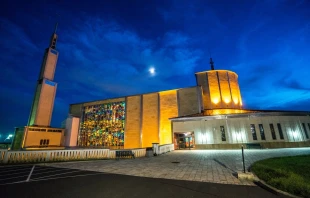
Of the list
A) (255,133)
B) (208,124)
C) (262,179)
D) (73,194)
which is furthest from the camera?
(208,124)

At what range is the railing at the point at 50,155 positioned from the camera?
10.0 m

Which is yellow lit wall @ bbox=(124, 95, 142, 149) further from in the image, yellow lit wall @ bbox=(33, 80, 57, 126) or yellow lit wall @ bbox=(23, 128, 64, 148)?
yellow lit wall @ bbox=(33, 80, 57, 126)

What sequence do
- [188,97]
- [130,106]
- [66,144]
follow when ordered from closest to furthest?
1. [188,97]
2. [130,106]
3. [66,144]

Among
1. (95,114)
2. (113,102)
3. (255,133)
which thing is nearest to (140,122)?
(113,102)

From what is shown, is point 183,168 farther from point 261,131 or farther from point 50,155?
point 261,131

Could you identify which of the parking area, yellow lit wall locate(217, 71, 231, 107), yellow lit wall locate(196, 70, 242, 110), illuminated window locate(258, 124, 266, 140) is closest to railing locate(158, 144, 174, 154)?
the parking area

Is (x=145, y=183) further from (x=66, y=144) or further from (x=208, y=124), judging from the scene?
(x=66, y=144)

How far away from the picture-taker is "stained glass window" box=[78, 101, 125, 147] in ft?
104

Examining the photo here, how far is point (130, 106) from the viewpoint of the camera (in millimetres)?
31578

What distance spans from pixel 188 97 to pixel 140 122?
37.2ft

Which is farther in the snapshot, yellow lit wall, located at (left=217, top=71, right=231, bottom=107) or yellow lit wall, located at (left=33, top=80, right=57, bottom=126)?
yellow lit wall, located at (left=33, top=80, right=57, bottom=126)

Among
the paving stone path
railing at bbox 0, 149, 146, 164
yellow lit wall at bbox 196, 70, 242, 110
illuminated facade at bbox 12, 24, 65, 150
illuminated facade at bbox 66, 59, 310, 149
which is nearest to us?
the paving stone path

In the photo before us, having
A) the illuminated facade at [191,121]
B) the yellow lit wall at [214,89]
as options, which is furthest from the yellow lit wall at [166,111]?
the yellow lit wall at [214,89]

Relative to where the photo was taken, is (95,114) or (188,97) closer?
(188,97)
